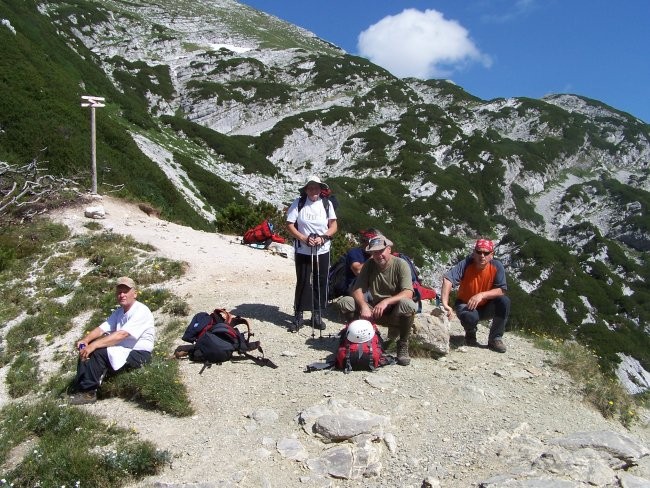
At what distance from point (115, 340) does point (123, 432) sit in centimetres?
131

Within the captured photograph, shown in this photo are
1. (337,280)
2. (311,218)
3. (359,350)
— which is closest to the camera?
(359,350)

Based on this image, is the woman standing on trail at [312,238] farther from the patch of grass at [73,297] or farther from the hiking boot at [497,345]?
the hiking boot at [497,345]

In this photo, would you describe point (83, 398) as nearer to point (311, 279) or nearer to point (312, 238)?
point (311, 279)

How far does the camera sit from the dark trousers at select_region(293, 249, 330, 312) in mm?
8273

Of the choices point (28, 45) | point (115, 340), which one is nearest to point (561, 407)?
point (115, 340)

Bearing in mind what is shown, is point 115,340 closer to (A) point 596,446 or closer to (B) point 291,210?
(B) point 291,210

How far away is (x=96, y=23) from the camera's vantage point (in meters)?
81.0

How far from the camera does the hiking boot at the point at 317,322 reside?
8.35 m

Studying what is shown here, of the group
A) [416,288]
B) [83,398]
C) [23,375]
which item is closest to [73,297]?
[23,375]

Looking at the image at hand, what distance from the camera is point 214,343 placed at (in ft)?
23.2

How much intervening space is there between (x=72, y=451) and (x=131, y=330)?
71.7 inches

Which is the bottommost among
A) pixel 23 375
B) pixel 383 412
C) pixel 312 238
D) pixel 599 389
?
pixel 23 375

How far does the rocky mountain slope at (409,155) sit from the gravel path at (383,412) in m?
22.4

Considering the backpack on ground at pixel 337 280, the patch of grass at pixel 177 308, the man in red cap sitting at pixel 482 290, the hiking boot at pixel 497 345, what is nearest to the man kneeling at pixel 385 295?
the man in red cap sitting at pixel 482 290
